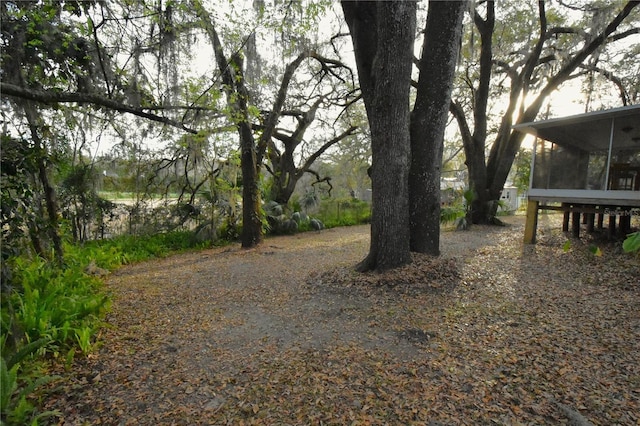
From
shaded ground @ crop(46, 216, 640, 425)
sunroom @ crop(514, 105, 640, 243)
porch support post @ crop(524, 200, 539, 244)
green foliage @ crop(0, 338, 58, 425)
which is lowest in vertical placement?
shaded ground @ crop(46, 216, 640, 425)

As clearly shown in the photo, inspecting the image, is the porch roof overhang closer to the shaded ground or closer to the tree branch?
the shaded ground

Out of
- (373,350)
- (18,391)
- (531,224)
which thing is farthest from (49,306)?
(531,224)

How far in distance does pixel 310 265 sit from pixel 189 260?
2730 millimetres

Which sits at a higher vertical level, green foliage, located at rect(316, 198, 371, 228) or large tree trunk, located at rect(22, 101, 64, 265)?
large tree trunk, located at rect(22, 101, 64, 265)

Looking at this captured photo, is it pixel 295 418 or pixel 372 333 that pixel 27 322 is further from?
pixel 372 333

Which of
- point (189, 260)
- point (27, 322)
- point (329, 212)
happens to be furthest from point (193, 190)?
point (27, 322)

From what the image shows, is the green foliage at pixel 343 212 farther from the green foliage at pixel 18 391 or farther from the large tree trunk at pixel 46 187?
the green foliage at pixel 18 391

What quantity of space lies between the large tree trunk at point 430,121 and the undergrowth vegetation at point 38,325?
154 inches

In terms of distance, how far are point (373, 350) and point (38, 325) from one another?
8.78 ft

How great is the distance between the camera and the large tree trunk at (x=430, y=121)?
14.1ft

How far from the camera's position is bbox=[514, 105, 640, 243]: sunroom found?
5.93m

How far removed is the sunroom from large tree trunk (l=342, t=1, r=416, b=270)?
170 inches

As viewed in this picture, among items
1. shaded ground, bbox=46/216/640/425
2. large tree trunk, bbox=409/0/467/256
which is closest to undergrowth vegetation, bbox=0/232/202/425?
shaded ground, bbox=46/216/640/425

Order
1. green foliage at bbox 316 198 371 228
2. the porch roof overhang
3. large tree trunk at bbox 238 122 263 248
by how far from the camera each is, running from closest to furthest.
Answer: the porch roof overhang
large tree trunk at bbox 238 122 263 248
green foliage at bbox 316 198 371 228
